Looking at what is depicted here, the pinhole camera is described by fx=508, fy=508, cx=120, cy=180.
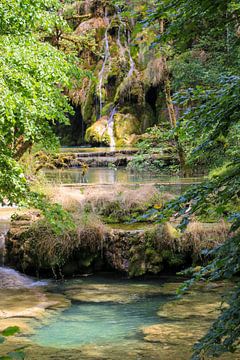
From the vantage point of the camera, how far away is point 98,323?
23.8 feet

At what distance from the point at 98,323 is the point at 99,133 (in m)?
23.2

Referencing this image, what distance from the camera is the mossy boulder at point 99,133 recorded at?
97.5 feet

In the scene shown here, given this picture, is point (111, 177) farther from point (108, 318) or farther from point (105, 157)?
point (108, 318)

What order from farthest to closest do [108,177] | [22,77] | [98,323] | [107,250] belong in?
[108,177]
[107,250]
[98,323]
[22,77]

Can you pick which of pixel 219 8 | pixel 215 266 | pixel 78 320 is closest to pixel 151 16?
pixel 219 8

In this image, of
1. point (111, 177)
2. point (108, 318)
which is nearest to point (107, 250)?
point (108, 318)

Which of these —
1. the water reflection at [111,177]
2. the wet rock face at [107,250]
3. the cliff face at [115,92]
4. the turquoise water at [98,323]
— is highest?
the cliff face at [115,92]

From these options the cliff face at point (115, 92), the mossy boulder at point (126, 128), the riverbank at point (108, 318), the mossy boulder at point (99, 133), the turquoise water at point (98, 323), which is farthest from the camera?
the cliff face at point (115, 92)

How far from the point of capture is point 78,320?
24.3ft

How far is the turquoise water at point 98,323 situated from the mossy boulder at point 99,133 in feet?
71.5

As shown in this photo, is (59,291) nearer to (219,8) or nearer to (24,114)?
(24,114)

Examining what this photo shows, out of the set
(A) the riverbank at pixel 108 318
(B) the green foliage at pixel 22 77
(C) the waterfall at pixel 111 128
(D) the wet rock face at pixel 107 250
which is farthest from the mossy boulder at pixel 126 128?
(B) the green foliage at pixel 22 77

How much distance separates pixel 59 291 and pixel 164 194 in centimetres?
382

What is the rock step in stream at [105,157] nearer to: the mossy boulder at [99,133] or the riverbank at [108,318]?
the mossy boulder at [99,133]
